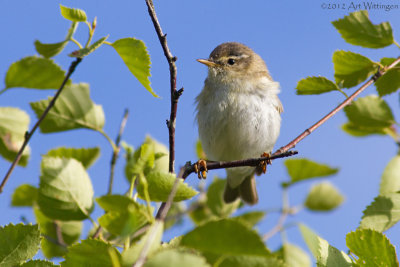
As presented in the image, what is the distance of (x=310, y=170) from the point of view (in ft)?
9.39

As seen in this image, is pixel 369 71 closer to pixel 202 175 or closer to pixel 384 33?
pixel 384 33

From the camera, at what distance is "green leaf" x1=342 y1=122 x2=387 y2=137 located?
2.99m

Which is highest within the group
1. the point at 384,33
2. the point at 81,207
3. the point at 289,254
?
the point at 384,33

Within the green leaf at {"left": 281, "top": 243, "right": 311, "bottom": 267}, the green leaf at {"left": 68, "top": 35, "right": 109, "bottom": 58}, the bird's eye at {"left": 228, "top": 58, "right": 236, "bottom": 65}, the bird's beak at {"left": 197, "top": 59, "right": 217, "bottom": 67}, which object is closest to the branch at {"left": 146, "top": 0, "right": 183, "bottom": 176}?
the green leaf at {"left": 68, "top": 35, "right": 109, "bottom": 58}

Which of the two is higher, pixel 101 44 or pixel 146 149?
pixel 101 44

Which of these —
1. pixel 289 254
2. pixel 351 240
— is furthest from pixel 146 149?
pixel 289 254

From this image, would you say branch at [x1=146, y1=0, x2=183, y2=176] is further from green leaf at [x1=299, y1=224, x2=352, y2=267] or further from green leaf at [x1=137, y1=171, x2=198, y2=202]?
green leaf at [x1=299, y1=224, x2=352, y2=267]

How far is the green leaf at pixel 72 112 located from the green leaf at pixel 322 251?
1499 mm

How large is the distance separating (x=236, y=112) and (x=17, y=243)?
3.05m

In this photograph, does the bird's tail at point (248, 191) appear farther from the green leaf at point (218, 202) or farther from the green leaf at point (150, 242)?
the green leaf at point (150, 242)

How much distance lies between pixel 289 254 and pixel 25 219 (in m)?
1.32

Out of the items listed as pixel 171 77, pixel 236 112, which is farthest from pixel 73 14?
pixel 236 112

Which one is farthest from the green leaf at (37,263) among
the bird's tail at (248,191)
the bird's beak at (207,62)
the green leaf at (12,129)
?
the bird's tail at (248,191)

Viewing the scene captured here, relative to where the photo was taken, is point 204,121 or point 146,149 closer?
point 146,149
